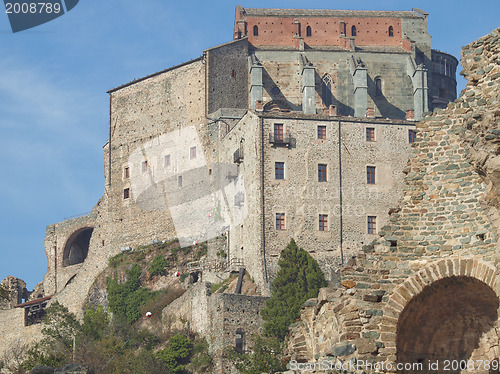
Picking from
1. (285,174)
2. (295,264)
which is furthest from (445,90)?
(295,264)

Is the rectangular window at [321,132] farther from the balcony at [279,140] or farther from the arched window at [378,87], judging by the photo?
the arched window at [378,87]

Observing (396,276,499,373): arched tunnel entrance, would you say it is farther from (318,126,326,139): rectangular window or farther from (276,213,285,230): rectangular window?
(318,126,326,139): rectangular window

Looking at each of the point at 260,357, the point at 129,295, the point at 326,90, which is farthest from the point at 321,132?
the point at 260,357

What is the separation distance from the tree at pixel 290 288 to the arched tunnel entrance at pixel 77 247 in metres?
28.2

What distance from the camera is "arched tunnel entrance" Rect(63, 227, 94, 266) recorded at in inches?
3270

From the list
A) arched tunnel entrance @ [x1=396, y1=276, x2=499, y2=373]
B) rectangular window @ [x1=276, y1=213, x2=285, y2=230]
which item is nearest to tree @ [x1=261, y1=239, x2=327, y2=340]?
rectangular window @ [x1=276, y1=213, x2=285, y2=230]

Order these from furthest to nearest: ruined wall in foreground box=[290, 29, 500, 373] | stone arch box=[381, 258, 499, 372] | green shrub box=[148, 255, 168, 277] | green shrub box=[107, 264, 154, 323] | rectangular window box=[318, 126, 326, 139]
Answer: green shrub box=[148, 255, 168, 277] < green shrub box=[107, 264, 154, 323] < rectangular window box=[318, 126, 326, 139] < stone arch box=[381, 258, 499, 372] < ruined wall in foreground box=[290, 29, 500, 373]

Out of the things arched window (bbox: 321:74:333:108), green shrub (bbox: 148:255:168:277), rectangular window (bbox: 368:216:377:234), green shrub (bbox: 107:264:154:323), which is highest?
arched window (bbox: 321:74:333:108)

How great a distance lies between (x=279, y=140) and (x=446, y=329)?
4699 cm

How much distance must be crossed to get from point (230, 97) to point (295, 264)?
1842 centimetres

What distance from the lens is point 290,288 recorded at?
5566 centimetres

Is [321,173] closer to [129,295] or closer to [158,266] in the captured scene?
[158,266]

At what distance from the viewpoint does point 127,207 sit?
253ft

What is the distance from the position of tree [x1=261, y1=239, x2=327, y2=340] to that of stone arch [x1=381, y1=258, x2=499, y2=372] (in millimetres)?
37522
